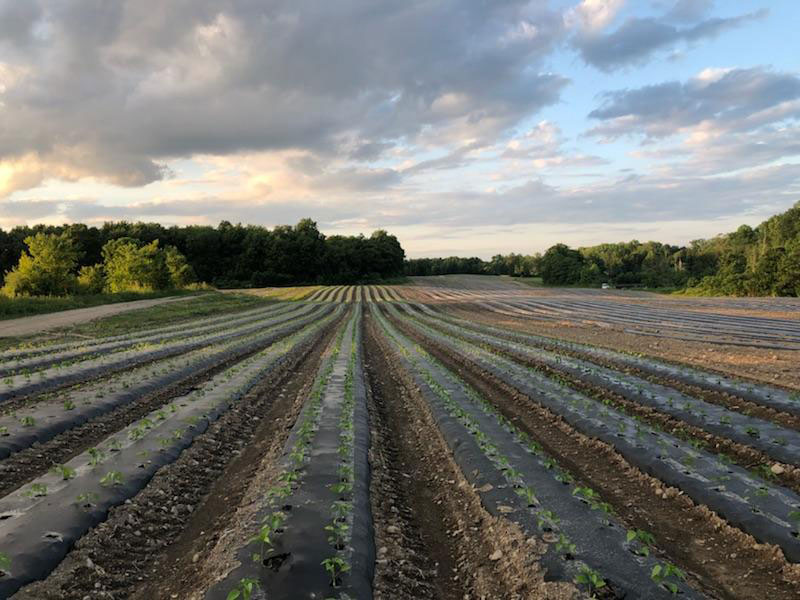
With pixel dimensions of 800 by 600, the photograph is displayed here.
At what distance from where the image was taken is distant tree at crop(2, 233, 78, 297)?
4072 cm

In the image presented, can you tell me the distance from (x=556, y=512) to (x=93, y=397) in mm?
10985

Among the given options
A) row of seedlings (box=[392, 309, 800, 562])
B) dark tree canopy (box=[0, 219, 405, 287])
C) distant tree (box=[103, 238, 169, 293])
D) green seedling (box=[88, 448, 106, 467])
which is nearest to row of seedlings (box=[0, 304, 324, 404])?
green seedling (box=[88, 448, 106, 467])

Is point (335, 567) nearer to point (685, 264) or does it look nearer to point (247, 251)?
point (247, 251)

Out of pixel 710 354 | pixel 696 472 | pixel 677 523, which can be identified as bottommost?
pixel 710 354

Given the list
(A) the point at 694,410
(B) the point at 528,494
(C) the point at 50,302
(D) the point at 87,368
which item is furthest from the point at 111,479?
(C) the point at 50,302

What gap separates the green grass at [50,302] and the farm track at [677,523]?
38.4 meters

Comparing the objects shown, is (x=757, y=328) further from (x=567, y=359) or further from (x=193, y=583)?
(x=193, y=583)

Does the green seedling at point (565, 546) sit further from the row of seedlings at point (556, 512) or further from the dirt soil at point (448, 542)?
the dirt soil at point (448, 542)

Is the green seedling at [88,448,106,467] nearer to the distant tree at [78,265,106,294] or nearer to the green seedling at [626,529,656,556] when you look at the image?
the green seedling at [626,529,656,556]

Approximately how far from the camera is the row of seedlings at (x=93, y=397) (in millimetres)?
9047

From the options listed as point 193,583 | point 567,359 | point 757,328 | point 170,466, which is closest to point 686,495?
point 193,583

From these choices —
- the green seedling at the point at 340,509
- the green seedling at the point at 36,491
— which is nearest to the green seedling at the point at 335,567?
the green seedling at the point at 340,509

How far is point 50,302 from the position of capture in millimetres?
38969

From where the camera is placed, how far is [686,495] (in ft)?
22.4
